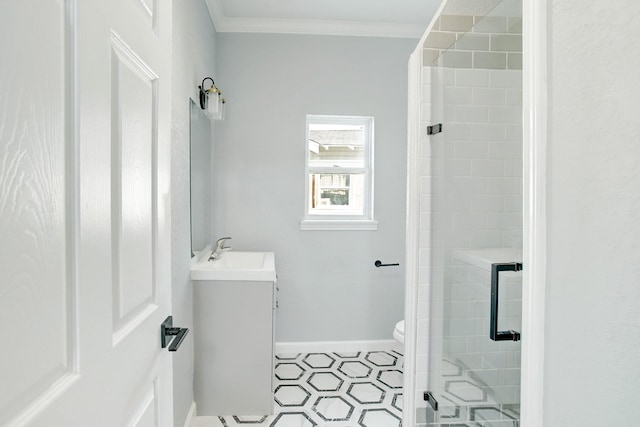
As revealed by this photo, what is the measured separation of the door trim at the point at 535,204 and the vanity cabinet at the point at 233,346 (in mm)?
1463

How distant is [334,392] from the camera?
2539 mm

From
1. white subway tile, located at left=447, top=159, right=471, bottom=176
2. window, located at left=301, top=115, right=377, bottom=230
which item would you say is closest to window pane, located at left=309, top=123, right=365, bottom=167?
window, located at left=301, top=115, right=377, bottom=230

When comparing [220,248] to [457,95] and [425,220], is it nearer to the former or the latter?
[425,220]

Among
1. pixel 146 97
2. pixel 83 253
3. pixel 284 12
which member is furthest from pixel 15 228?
pixel 284 12

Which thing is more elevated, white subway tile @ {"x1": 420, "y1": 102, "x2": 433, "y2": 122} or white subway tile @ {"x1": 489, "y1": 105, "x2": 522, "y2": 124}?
white subway tile @ {"x1": 420, "y1": 102, "x2": 433, "y2": 122}

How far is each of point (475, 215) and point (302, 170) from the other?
176 centimetres

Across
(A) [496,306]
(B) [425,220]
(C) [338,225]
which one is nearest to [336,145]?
(C) [338,225]

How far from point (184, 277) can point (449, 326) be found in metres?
1.35

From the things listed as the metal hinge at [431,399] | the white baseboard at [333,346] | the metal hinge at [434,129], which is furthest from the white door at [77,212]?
the white baseboard at [333,346]

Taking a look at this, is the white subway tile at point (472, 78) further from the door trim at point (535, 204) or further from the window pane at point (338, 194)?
the window pane at point (338, 194)

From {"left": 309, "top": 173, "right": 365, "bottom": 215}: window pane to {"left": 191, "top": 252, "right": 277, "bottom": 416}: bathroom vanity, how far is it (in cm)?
114

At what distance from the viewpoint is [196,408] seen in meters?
2.25

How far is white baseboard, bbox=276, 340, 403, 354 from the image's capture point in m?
3.15

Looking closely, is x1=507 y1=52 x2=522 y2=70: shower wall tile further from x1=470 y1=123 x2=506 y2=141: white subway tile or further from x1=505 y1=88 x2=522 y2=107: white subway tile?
x1=470 y1=123 x2=506 y2=141: white subway tile
